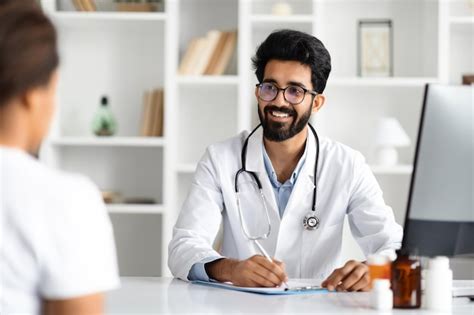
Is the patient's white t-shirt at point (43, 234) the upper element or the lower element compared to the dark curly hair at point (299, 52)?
lower

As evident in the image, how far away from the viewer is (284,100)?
2.51 m

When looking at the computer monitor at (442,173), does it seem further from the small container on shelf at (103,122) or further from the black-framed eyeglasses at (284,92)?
the small container on shelf at (103,122)

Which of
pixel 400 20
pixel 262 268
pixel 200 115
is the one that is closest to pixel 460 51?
pixel 400 20

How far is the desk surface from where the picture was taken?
1.61 m

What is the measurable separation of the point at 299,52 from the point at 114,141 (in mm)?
1684

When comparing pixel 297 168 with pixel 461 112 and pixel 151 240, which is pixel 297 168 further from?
pixel 151 240

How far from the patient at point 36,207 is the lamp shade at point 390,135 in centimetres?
299

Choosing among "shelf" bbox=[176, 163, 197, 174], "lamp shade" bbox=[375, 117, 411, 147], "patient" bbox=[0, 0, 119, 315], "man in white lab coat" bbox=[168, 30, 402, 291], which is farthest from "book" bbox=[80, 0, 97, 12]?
"patient" bbox=[0, 0, 119, 315]

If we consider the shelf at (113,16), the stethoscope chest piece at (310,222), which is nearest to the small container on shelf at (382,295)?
the stethoscope chest piece at (310,222)

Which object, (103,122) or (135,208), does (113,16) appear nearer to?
(103,122)

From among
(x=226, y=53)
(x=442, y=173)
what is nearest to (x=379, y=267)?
(x=442, y=173)

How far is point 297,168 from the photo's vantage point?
2514mm

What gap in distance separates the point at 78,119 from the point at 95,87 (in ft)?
0.66

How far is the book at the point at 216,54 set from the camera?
13.2ft
